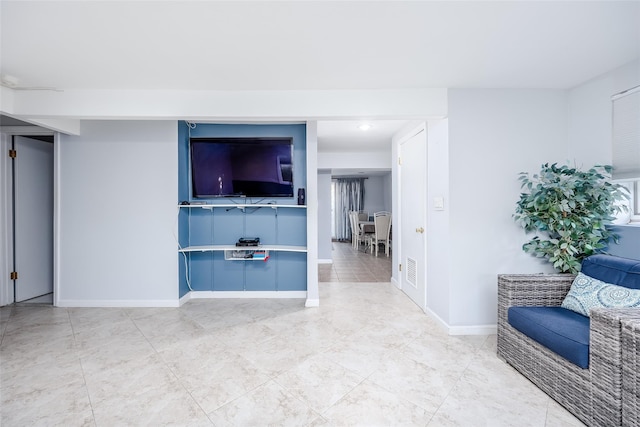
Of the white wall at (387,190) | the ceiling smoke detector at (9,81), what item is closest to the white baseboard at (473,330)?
the ceiling smoke detector at (9,81)

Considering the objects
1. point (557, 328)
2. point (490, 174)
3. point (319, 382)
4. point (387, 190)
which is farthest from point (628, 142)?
point (387, 190)

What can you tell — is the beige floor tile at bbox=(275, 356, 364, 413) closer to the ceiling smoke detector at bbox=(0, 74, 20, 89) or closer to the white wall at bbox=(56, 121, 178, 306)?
the white wall at bbox=(56, 121, 178, 306)

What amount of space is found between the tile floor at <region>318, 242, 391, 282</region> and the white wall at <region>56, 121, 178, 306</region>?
2424 millimetres

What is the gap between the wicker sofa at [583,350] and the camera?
1.44 metres

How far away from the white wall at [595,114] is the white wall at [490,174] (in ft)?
0.52

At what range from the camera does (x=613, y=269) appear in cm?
195

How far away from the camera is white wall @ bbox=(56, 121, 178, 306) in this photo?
11.3 feet

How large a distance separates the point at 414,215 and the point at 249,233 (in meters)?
2.09

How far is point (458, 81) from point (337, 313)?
2.55 m

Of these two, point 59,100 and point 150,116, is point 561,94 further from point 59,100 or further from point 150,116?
point 59,100

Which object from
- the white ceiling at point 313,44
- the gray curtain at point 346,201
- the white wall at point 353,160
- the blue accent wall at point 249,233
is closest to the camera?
the white ceiling at point 313,44

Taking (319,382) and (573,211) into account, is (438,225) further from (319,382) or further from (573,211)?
(319,382)

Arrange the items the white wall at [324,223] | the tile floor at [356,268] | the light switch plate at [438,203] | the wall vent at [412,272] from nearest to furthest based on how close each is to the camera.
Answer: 1. the light switch plate at [438,203]
2. the wall vent at [412,272]
3. the tile floor at [356,268]
4. the white wall at [324,223]

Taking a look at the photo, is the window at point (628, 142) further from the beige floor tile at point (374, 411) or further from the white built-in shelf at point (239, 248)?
the white built-in shelf at point (239, 248)
